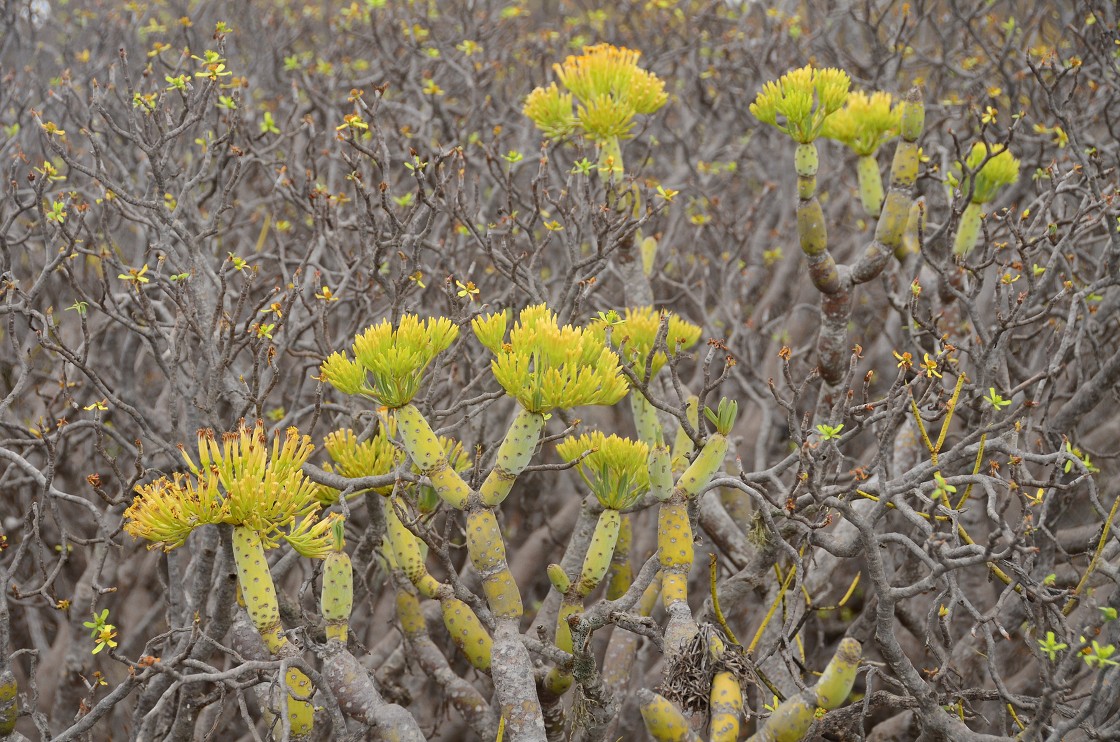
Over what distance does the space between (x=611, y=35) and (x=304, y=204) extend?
493cm

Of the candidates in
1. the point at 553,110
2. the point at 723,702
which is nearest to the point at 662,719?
the point at 723,702

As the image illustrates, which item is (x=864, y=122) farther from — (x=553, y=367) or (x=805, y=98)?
(x=553, y=367)

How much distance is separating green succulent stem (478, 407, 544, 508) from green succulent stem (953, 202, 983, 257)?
2.37 meters

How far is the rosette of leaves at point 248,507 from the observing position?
6.77 ft

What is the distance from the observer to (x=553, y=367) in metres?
2.18

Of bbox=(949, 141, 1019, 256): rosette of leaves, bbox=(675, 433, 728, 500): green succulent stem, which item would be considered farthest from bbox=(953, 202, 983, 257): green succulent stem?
bbox=(675, 433, 728, 500): green succulent stem

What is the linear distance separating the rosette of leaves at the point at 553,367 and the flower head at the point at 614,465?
296 millimetres

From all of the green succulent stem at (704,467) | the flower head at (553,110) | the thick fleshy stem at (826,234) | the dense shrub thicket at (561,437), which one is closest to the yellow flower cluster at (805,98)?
the dense shrub thicket at (561,437)

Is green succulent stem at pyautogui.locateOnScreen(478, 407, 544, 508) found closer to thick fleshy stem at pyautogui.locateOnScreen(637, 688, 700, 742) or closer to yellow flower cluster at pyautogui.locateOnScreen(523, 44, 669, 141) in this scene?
thick fleshy stem at pyautogui.locateOnScreen(637, 688, 700, 742)

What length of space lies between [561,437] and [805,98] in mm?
1510

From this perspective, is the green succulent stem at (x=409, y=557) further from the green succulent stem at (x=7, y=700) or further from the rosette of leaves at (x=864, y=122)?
the rosette of leaves at (x=864, y=122)

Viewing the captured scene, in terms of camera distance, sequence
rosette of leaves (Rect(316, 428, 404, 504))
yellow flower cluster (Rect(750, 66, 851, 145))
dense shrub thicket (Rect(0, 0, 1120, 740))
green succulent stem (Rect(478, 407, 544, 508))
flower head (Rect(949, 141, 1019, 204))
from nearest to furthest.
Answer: green succulent stem (Rect(478, 407, 544, 508))
dense shrub thicket (Rect(0, 0, 1120, 740))
rosette of leaves (Rect(316, 428, 404, 504))
yellow flower cluster (Rect(750, 66, 851, 145))
flower head (Rect(949, 141, 1019, 204))

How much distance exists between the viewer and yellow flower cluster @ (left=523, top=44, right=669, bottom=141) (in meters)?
3.34

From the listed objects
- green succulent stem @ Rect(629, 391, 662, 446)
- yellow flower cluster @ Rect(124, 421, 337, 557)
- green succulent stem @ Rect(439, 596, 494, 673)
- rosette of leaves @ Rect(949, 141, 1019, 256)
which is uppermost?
rosette of leaves @ Rect(949, 141, 1019, 256)
